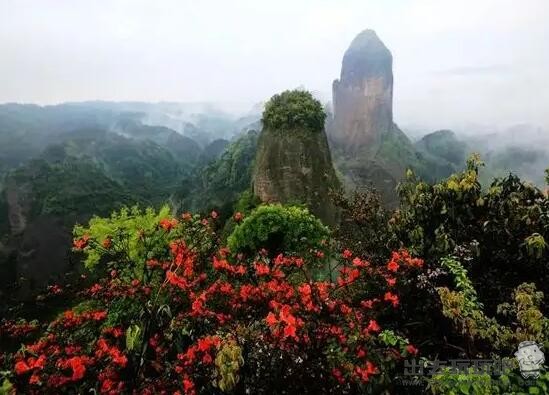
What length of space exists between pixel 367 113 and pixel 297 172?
326 ft

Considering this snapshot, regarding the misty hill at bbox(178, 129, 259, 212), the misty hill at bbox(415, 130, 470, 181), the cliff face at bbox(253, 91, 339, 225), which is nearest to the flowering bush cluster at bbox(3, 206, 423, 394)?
the cliff face at bbox(253, 91, 339, 225)

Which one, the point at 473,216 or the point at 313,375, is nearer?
the point at 313,375

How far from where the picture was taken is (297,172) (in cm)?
3088

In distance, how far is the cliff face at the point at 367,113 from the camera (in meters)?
119

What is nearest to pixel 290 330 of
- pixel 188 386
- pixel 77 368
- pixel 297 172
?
pixel 188 386

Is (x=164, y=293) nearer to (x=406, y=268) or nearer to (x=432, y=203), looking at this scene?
(x=406, y=268)

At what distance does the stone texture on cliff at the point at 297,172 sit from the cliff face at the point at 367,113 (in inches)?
3151

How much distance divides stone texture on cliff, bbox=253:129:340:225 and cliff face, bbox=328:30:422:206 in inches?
3151

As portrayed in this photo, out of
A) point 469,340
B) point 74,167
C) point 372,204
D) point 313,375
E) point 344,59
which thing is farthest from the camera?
point 344,59

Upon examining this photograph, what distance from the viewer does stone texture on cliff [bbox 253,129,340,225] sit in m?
30.4

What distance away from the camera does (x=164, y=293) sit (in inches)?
420

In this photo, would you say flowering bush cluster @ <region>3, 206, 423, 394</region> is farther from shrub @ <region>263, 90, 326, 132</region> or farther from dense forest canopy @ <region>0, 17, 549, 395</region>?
shrub @ <region>263, 90, 326, 132</region>

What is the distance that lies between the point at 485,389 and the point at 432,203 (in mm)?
4335

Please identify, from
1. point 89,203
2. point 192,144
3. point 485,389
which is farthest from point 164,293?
point 192,144
